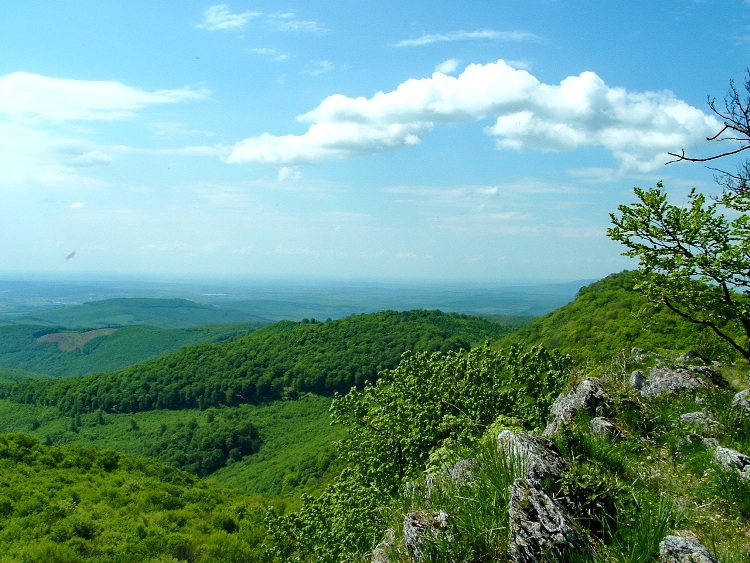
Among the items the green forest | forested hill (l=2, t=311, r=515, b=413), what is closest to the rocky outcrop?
the green forest

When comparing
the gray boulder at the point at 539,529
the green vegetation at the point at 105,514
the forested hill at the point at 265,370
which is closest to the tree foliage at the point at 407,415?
the gray boulder at the point at 539,529

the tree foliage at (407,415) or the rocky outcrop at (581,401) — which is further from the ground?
the rocky outcrop at (581,401)

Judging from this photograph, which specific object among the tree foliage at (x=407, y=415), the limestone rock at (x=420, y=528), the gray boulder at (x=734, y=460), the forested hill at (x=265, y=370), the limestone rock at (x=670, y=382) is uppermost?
the limestone rock at (x=670, y=382)

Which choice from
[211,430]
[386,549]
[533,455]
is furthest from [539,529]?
[211,430]

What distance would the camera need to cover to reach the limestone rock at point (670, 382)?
10.2m

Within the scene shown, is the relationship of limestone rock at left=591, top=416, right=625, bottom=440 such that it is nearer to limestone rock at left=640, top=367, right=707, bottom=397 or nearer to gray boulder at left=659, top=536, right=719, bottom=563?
limestone rock at left=640, top=367, right=707, bottom=397

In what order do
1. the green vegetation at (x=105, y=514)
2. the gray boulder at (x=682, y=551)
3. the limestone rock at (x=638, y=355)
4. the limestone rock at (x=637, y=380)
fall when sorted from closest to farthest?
the gray boulder at (x=682, y=551) < the limestone rock at (x=637, y=380) < the limestone rock at (x=638, y=355) < the green vegetation at (x=105, y=514)

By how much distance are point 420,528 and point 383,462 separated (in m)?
11.7

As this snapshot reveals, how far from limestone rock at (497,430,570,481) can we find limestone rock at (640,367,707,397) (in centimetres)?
500

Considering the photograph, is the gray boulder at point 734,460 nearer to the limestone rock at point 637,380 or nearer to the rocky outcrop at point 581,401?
the rocky outcrop at point 581,401

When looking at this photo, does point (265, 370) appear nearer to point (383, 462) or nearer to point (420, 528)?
point (383, 462)

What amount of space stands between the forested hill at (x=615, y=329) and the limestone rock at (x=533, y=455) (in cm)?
794

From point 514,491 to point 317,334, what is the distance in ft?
407

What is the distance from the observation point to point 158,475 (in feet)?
168
